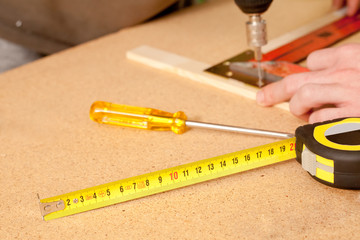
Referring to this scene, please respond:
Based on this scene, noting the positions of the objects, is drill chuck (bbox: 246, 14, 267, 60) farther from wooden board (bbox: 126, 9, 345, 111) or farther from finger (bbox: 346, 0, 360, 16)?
finger (bbox: 346, 0, 360, 16)

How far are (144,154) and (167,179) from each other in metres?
0.12

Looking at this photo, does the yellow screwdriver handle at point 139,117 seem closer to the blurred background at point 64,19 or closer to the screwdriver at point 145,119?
the screwdriver at point 145,119

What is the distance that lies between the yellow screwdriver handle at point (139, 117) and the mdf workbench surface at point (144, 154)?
0.02 m

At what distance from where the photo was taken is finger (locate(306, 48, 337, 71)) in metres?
0.81

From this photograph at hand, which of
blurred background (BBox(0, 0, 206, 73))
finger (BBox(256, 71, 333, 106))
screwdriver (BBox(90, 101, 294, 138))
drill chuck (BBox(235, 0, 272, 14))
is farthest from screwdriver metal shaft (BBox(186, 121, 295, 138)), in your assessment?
blurred background (BBox(0, 0, 206, 73))

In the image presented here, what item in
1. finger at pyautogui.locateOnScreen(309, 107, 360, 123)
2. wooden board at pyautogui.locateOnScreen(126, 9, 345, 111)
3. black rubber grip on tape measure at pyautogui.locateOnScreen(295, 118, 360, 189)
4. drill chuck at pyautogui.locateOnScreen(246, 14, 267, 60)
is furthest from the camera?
wooden board at pyautogui.locateOnScreen(126, 9, 345, 111)

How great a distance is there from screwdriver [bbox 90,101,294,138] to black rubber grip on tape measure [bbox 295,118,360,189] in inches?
5.6

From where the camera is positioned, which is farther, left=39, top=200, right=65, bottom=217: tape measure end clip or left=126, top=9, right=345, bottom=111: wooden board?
left=126, top=9, right=345, bottom=111: wooden board

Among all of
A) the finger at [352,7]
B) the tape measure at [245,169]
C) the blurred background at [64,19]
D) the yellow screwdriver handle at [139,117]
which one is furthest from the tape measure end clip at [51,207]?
the finger at [352,7]

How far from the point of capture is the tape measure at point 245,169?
598mm

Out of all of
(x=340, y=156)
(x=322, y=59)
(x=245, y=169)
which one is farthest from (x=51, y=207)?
(x=322, y=59)

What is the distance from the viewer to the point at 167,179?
66 centimetres

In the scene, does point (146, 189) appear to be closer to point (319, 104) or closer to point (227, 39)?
point (319, 104)

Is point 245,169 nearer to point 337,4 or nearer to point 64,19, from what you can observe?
point 337,4
